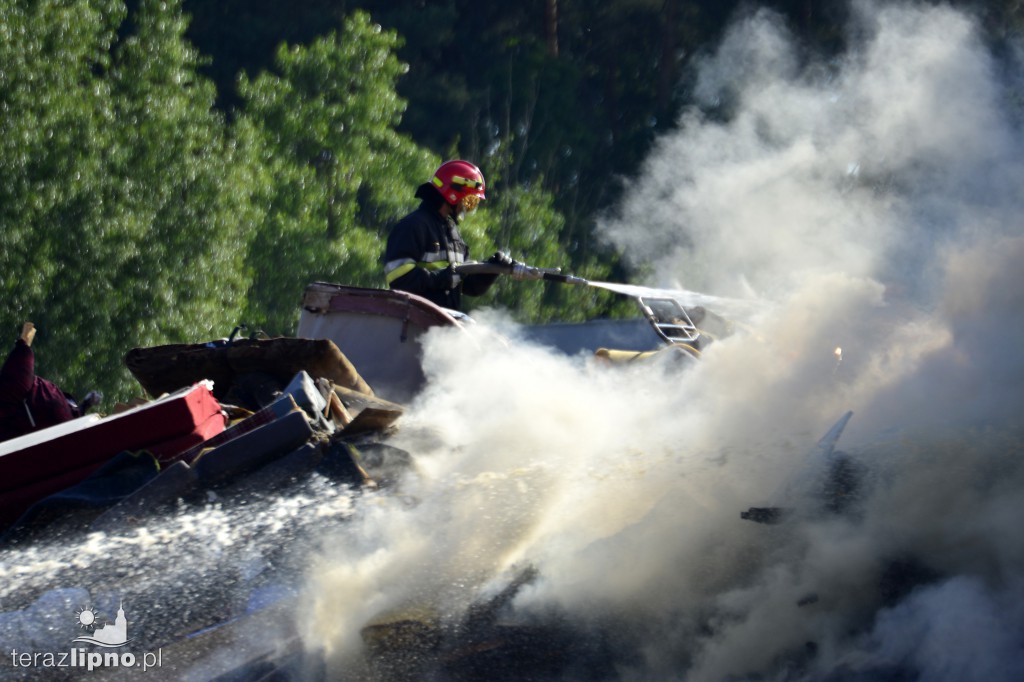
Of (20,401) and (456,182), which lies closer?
(20,401)

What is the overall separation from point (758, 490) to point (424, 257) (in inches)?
153

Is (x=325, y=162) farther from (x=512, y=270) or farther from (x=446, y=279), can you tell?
(x=512, y=270)

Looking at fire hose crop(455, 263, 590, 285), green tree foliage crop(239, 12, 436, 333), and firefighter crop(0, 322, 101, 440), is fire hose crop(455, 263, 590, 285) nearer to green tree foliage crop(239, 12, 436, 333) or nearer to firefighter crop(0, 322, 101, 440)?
firefighter crop(0, 322, 101, 440)

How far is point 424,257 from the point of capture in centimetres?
941

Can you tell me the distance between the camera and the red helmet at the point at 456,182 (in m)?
9.53

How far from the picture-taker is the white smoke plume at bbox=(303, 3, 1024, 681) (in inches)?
206

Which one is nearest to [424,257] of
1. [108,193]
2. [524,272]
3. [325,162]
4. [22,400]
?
[524,272]

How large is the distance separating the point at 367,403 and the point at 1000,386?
12.1 feet

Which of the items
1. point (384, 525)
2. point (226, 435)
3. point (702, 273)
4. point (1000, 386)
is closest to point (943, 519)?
point (1000, 386)

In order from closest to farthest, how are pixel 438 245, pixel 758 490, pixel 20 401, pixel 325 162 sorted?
1. pixel 758 490
2. pixel 20 401
3. pixel 438 245
4. pixel 325 162

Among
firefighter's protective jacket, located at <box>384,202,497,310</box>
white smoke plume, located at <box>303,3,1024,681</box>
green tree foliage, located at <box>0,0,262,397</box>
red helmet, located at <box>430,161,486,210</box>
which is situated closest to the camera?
white smoke plume, located at <box>303,3,1024,681</box>

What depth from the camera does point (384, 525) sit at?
6539 mm

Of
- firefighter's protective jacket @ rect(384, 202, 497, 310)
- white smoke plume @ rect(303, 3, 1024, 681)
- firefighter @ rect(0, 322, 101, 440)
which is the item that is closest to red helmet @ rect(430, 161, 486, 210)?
firefighter's protective jacket @ rect(384, 202, 497, 310)

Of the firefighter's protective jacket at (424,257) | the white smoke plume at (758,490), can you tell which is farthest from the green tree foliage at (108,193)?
the white smoke plume at (758,490)
